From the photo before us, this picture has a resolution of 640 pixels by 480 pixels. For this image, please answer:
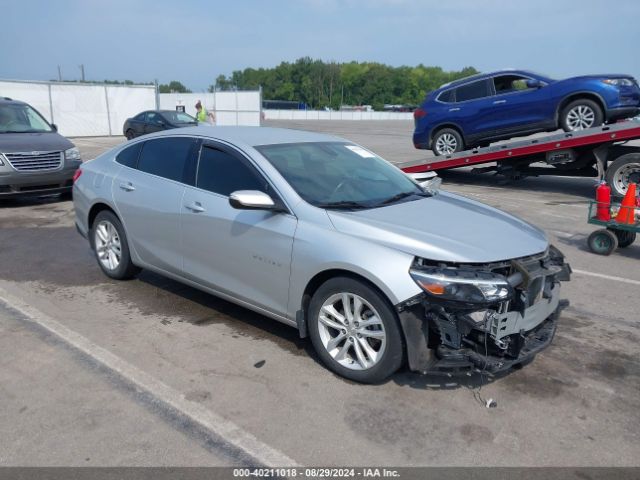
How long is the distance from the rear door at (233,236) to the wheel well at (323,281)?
17 cm

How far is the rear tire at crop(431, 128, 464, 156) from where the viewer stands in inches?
506

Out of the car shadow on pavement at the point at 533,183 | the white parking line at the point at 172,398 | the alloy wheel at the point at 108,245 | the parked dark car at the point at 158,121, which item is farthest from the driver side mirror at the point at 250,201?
the parked dark car at the point at 158,121

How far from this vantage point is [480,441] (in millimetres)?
3143

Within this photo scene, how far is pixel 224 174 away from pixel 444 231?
1.84 meters

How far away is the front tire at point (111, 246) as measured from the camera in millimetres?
5551

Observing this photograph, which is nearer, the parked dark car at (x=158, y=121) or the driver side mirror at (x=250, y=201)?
the driver side mirror at (x=250, y=201)

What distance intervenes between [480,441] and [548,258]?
1478mm

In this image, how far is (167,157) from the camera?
16.8 feet

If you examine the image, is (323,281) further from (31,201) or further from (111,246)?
(31,201)

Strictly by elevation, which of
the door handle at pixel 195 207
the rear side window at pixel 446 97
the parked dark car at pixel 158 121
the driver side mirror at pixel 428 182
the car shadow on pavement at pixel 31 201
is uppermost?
the rear side window at pixel 446 97

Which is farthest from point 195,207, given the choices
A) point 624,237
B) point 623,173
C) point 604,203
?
point 623,173

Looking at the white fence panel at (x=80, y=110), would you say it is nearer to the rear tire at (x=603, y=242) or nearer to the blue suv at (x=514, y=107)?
the blue suv at (x=514, y=107)

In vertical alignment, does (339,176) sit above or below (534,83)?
below

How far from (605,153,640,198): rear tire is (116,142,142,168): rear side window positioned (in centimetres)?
812
